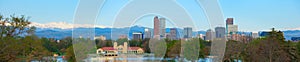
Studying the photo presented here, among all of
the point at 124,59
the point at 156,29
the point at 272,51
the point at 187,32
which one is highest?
the point at 156,29

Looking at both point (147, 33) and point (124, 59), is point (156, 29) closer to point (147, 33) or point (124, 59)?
point (147, 33)

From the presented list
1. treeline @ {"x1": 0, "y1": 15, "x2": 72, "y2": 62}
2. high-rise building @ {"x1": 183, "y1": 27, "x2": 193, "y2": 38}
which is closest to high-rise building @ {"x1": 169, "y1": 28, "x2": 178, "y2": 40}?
high-rise building @ {"x1": 183, "y1": 27, "x2": 193, "y2": 38}

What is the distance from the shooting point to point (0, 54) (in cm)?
775

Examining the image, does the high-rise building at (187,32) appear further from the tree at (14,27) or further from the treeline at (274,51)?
the tree at (14,27)

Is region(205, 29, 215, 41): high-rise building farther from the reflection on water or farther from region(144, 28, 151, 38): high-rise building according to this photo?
region(144, 28, 151, 38): high-rise building

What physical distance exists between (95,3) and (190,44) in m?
8.14

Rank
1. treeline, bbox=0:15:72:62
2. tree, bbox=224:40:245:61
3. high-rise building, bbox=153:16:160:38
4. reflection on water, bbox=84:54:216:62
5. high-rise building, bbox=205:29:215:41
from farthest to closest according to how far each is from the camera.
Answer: tree, bbox=224:40:245:61, high-rise building, bbox=153:16:160:38, reflection on water, bbox=84:54:216:62, high-rise building, bbox=205:29:215:41, treeline, bbox=0:15:72:62

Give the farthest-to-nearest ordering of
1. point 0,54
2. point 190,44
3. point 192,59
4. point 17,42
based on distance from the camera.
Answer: point 192,59 < point 190,44 < point 17,42 < point 0,54

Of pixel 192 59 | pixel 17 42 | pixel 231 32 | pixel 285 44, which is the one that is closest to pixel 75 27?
pixel 17 42

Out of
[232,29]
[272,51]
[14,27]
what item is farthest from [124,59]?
[232,29]

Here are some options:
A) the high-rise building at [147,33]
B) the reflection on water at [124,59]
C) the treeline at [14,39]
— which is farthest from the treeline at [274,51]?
the treeline at [14,39]

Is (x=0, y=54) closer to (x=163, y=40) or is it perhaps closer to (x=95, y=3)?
(x=95, y=3)

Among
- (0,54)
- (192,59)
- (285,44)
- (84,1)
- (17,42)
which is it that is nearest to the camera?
(84,1)

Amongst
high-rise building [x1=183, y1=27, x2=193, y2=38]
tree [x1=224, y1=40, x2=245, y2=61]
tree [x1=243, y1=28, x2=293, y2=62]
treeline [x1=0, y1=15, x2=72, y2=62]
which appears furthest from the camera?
tree [x1=224, y1=40, x2=245, y2=61]
